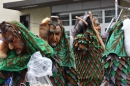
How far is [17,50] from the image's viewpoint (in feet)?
10.7

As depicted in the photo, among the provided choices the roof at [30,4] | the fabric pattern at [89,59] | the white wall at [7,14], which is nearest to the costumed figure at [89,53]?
the fabric pattern at [89,59]

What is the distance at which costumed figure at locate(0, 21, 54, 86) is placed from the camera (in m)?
3.19

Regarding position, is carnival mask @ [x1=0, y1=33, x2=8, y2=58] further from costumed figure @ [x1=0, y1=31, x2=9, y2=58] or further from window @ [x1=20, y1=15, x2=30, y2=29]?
window @ [x1=20, y1=15, x2=30, y2=29]

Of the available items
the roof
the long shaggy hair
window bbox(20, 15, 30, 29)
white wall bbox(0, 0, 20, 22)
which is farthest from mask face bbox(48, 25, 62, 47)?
white wall bbox(0, 0, 20, 22)

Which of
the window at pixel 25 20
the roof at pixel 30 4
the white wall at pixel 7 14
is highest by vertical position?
the roof at pixel 30 4

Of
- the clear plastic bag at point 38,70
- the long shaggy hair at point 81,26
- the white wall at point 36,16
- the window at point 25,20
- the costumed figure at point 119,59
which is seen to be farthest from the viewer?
the window at point 25,20

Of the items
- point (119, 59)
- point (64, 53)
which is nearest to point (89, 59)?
point (64, 53)

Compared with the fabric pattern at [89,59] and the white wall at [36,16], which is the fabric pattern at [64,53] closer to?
the fabric pattern at [89,59]

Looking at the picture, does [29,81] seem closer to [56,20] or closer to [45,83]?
[45,83]

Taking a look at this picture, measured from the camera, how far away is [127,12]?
1030 cm

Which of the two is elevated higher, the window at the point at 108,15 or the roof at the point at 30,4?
the roof at the point at 30,4

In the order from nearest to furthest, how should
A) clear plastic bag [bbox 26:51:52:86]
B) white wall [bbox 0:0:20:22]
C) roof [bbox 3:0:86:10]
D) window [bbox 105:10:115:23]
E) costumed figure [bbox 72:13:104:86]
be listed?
clear plastic bag [bbox 26:51:52:86] → costumed figure [bbox 72:13:104:86] → window [bbox 105:10:115:23] → roof [bbox 3:0:86:10] → white wall [bbox 0:0:20:22]

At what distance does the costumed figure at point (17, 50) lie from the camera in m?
3.19

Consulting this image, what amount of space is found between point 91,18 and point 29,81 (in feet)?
6.12
